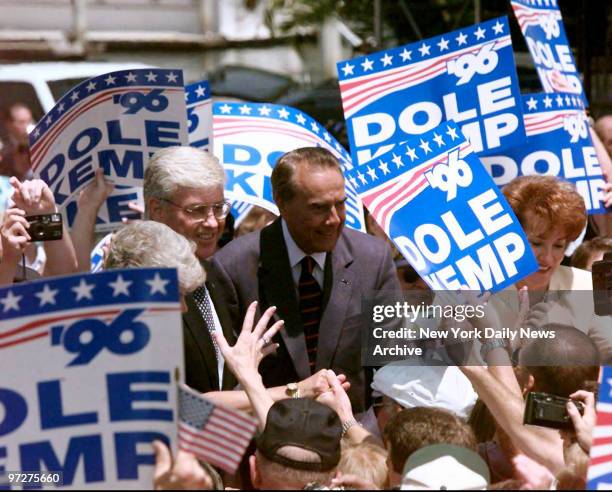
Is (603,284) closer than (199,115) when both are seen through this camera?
Yes

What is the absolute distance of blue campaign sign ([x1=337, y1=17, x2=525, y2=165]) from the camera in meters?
6.18

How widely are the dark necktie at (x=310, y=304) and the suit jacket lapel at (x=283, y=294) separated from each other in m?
0.04

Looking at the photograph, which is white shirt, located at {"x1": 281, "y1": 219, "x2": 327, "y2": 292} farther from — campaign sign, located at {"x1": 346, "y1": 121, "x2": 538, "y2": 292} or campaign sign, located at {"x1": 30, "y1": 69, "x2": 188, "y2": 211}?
campaign sign, located at {"x1": 30, "y1": 69, "x2": 188, "y2": 211}

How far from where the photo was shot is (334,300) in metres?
5.28

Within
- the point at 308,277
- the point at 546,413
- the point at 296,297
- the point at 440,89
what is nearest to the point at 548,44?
the point at 440,89

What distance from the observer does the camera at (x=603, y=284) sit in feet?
15.9

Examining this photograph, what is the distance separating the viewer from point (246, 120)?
271 inches

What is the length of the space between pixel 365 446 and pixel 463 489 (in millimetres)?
658

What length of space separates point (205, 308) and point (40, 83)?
28.5ft

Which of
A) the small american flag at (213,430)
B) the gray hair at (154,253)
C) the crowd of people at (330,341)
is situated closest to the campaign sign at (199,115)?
the crowd of people at (330,341)

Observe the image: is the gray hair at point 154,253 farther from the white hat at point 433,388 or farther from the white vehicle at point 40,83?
the white vehicle at point 40,83

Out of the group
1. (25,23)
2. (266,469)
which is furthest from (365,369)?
(25,23)

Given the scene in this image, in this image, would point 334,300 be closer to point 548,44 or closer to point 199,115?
point 199,115

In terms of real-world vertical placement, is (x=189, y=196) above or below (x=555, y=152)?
below
